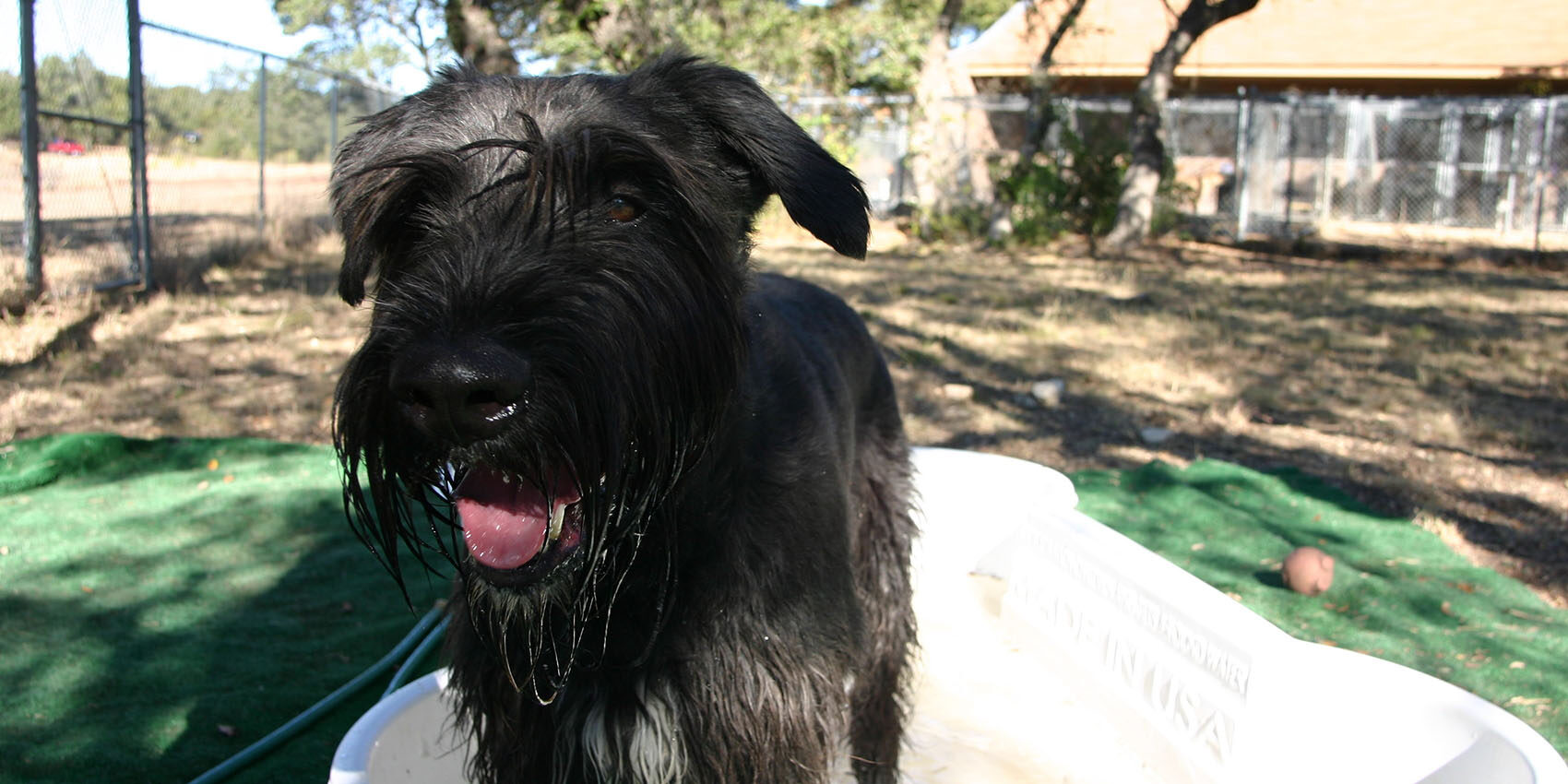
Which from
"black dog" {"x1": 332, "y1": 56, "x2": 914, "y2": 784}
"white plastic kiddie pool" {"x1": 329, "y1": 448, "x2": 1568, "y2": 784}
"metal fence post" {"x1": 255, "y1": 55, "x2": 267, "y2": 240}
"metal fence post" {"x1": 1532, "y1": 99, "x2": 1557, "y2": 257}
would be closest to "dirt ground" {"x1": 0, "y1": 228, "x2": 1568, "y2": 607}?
"metal fence post" {"x1": 255, "y1": 55, "x2": 267, "y2": 240}

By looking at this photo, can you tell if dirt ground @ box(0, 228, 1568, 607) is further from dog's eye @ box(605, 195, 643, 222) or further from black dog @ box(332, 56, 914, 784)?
dog's eye @ box(605, 195, 643, 222)

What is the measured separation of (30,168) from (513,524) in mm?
8035

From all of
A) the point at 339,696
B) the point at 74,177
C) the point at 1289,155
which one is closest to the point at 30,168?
the point at 74,177

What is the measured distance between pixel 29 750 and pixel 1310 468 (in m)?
5.52

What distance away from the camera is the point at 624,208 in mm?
2014

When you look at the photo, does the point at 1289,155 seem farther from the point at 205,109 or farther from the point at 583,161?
the point at 583,161

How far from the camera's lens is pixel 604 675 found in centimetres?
213

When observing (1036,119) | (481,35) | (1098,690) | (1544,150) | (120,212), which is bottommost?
(1098,690)

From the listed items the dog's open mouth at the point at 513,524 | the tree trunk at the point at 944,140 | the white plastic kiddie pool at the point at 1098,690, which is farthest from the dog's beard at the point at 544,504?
the tree trunk at the point at 944,140

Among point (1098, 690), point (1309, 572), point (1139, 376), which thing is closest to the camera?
point (1098, 690)

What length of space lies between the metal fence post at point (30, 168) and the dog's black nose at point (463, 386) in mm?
7937

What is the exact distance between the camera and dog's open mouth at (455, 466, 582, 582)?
1825mm

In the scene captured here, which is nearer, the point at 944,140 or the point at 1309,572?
the point at 1309,572

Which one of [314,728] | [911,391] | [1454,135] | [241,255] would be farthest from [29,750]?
[1454,135]
